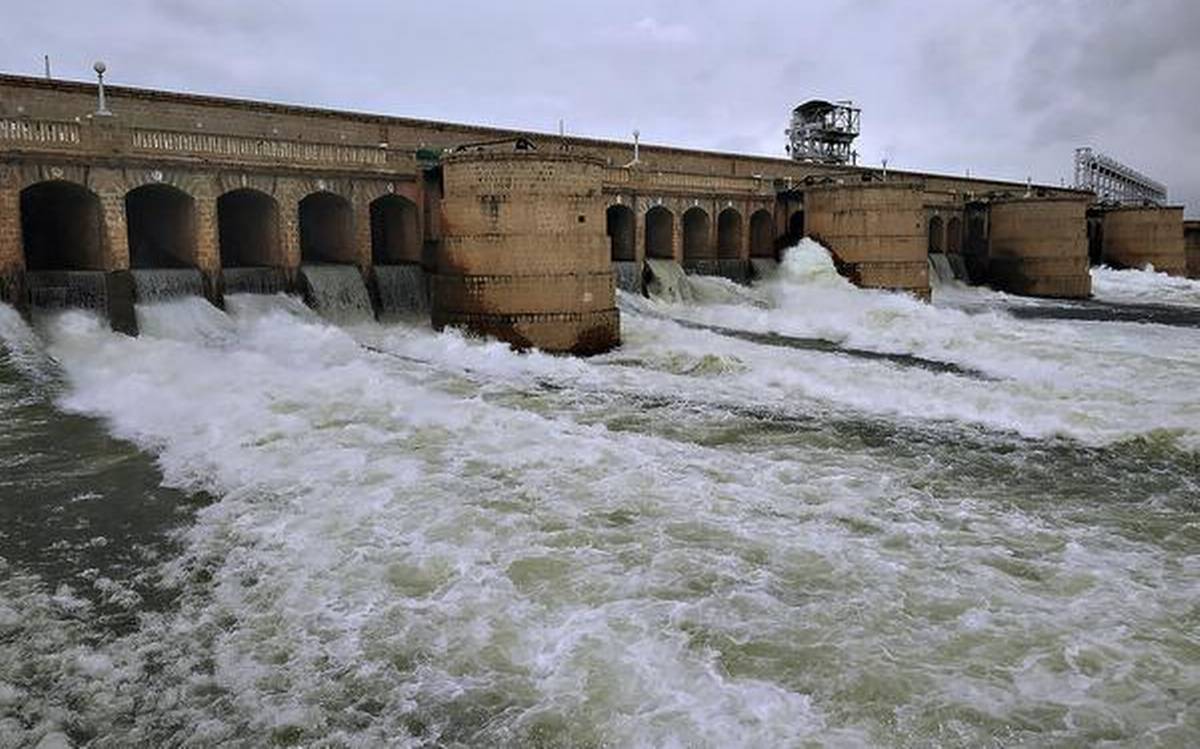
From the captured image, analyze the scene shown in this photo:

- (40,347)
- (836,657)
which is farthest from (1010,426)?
(40,347)

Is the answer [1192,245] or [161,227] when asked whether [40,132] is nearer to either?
[161,227]

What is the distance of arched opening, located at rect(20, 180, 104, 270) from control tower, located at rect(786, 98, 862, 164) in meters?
38.4

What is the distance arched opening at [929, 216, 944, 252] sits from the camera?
126 ft

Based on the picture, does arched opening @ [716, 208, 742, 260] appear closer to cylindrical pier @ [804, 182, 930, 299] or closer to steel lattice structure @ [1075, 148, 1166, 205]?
cylindrical pier @ [804, 182, 930, 299]

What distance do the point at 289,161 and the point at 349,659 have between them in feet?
51.1

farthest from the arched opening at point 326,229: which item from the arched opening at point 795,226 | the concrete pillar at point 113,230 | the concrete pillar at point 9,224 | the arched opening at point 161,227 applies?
the arched opening at point 795,226

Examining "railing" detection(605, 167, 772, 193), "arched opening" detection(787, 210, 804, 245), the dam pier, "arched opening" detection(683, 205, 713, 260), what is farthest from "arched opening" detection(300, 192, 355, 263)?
"arched opening" detection(787, 210, 804, 245)

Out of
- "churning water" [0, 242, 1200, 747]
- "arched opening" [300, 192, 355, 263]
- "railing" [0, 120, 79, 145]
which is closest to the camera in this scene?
"churning water" [0, 242, 1200, 747]

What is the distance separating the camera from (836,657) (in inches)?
217

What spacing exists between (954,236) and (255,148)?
100 feet

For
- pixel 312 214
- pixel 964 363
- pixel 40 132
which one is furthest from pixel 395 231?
pixel 964 363

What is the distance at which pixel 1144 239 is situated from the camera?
45844mm

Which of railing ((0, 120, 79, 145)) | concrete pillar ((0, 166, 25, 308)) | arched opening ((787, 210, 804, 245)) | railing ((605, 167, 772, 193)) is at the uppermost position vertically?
railing ((605, 167, 772, 193))

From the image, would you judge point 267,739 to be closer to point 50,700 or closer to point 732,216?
point 50,700
